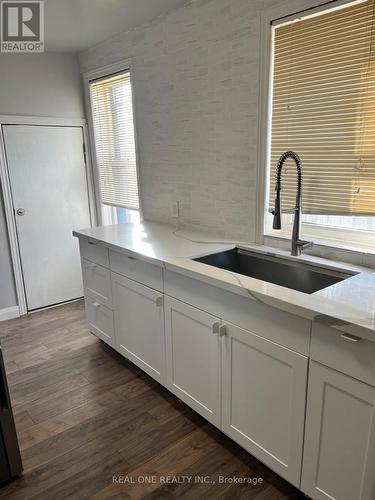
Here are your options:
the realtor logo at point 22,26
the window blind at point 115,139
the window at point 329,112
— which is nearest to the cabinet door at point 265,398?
the window at point 329,112

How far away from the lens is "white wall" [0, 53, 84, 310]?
3139 millimetres

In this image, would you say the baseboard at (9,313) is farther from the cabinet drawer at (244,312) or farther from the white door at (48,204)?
the cabinet drawer at (244,312)

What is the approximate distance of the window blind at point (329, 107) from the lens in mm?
1641

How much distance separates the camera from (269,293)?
1395mm

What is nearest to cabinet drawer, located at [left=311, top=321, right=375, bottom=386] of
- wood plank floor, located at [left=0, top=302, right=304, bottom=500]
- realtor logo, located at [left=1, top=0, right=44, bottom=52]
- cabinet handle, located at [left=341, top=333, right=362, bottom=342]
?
cabinet handle, located at [left=341, top=333, right=362, bottom=342]

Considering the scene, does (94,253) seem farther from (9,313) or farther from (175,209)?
(9,313)

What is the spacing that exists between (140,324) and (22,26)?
235 centimetres

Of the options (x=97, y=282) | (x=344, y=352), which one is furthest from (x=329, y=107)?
(x=97, y=282)

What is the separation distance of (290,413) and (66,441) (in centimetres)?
123

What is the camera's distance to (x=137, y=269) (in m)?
2.17

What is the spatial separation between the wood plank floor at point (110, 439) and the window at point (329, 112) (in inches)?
51.1

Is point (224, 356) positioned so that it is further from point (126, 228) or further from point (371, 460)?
point (126, 228)

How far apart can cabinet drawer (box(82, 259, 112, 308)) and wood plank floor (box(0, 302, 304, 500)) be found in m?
0.46

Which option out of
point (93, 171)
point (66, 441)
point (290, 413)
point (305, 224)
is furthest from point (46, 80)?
point (290, 413)
